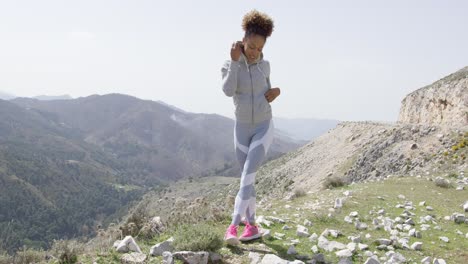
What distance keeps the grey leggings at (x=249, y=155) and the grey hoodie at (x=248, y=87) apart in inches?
5.8

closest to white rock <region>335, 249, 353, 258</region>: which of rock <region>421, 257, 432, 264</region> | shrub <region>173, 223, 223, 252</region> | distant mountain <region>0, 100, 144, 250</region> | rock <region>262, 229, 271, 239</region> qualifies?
rock <region>421, 257, 432, 264</region>

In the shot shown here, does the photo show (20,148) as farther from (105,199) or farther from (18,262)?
(18,262)

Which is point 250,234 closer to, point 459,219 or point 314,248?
point 314,248

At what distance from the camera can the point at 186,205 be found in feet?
27.8

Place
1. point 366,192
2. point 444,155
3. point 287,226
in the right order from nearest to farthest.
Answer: point 287,226
point 366,192
point 444,155

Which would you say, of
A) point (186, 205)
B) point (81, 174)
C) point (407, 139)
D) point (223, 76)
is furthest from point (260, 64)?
point (81, 174)

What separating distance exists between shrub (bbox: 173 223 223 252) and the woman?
379 mm

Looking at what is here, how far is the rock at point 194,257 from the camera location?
16.4ft

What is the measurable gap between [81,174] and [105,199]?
2299 centimetres

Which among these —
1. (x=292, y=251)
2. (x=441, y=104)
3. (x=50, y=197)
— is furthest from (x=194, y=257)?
(x=50, y=197)

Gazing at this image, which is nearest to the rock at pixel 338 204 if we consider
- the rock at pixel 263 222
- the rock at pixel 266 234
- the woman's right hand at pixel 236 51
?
the rock at pixel 263 222

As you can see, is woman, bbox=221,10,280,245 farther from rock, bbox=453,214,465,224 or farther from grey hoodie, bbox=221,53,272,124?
rock, bbox=453,214,465,224

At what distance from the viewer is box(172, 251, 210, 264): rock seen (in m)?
4.99

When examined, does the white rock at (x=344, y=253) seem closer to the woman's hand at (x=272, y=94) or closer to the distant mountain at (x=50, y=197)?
the woman's hand at (x=272, y=94)
